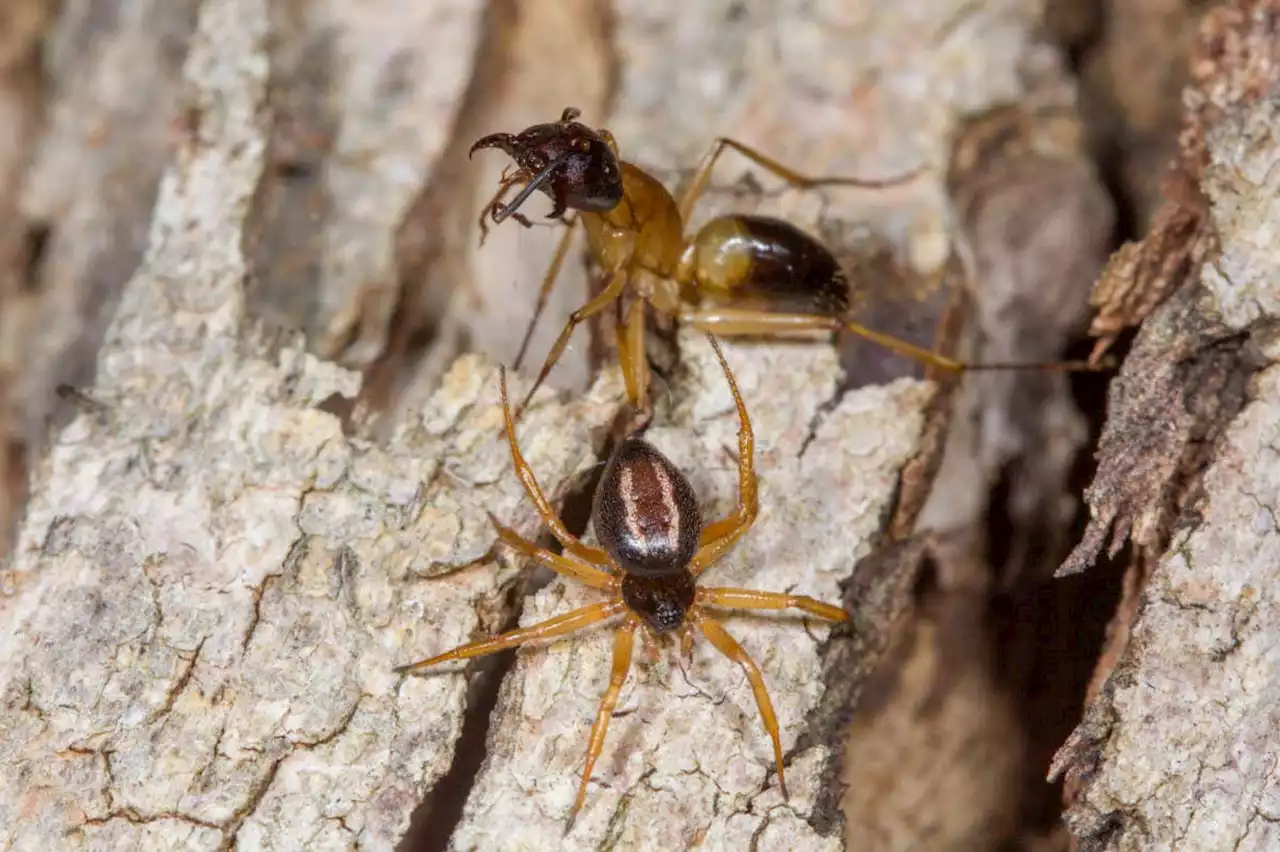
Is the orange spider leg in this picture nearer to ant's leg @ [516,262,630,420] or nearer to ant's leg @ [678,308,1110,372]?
ant's leg @ [516,262,630,420]

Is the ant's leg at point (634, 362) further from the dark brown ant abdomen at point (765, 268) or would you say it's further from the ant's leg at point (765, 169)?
the ant's leg at point (765, 169)

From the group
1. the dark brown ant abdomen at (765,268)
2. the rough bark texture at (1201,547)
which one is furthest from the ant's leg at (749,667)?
the dark brown ant abdomen at (765,268)

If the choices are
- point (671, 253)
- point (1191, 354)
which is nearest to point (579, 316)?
point (671, 253)

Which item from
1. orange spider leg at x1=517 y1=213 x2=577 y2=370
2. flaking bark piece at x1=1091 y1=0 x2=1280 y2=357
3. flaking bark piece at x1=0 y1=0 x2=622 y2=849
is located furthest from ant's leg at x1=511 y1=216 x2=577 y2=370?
flaking bark piece at x1=1091 y1=0 x2=1280 y2=357

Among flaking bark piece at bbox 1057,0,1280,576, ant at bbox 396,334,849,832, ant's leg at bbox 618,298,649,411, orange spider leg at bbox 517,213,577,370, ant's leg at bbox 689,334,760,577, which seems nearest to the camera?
flaking bark piece at bbox 1057,0,1280,576

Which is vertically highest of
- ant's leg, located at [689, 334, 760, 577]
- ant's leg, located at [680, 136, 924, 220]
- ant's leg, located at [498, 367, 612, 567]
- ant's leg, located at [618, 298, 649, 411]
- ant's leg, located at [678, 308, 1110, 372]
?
ant's leg, located at [680, 136, 924, 220]
